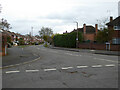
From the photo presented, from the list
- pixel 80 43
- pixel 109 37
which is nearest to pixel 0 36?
pixel 109 37

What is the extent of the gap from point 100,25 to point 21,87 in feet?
93.7

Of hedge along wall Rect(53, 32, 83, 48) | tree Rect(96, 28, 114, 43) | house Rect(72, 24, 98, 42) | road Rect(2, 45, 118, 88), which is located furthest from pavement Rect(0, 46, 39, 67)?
house Rect(72, 24, 98, 42)

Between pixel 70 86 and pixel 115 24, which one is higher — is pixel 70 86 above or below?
below

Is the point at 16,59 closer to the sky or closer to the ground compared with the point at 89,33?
closer to the ground

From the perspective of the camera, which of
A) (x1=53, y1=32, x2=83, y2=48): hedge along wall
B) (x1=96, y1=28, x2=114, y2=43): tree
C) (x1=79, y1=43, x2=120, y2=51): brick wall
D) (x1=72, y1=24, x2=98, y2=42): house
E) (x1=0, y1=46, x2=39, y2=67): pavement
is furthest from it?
(x1=72, y1=24, x2=98, y2=42): house

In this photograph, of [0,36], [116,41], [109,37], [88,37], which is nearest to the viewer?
[0,36]

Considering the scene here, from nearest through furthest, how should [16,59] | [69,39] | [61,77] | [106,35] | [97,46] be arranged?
[61,77] < [16,59] < [106,35] < [97,46] < [69,39]

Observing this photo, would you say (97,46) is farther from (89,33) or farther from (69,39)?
(89,33)

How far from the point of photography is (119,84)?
4.91 m

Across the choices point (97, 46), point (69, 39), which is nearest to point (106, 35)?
point (97, 46)

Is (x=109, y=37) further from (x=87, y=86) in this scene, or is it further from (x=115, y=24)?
(x=87, y=86)

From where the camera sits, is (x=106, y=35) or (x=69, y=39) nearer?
(x=106, y=35)

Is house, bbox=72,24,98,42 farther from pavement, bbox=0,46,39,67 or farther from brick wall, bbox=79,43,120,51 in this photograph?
pavement, bbox=0,46,39,67

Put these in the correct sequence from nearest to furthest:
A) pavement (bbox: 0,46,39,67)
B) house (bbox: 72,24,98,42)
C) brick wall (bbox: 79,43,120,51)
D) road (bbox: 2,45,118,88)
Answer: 1. road (bbox: 2,45,118,88)
2. pavement (bbox: 0,46,39,67)
3. brick wall (bbox: 79,43,120,51)
4. house (bbox: 72,24,98,42)
